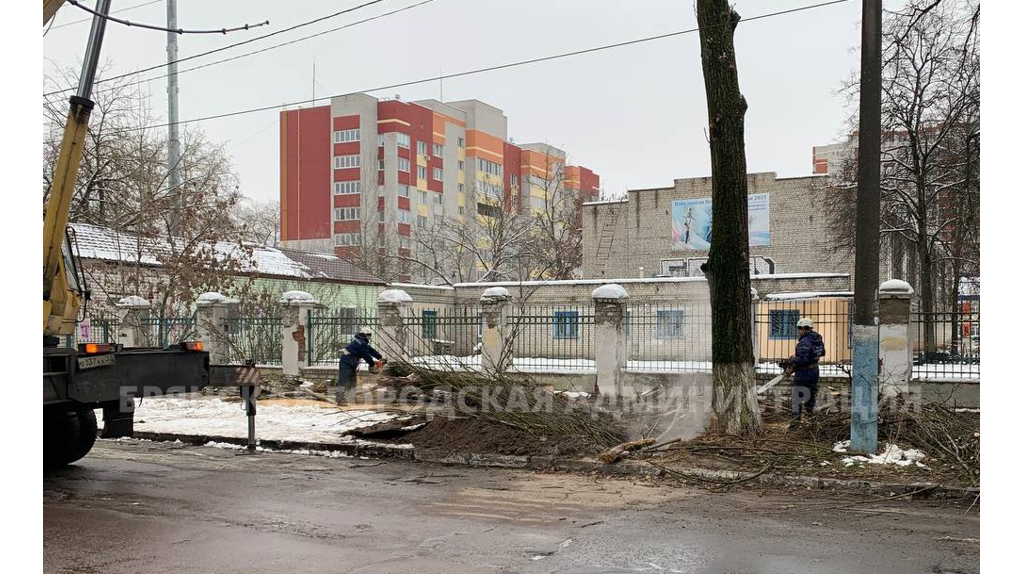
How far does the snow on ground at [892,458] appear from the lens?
9484mm

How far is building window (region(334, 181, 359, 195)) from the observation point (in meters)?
70.9

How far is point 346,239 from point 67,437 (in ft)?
186

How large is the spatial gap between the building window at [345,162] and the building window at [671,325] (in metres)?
Answer: 56.3

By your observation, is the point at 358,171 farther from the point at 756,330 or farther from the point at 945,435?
the point at 945,435

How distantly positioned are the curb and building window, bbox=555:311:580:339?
22.5 feet

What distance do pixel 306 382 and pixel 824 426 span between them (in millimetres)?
12131

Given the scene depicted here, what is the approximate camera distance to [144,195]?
30.3 metres

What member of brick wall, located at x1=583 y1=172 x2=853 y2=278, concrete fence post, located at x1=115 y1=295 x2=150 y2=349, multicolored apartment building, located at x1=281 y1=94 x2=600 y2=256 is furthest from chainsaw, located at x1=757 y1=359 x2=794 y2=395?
multicolored apartment building, located at x1=281 y1=94 x2=600 y2=256

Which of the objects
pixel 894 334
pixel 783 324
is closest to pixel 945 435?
pixel 894 334

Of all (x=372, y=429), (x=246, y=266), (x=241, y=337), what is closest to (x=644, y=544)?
(x=372, y=429)

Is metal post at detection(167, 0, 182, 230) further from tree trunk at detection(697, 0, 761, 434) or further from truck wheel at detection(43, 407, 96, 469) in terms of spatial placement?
tree trunk at detection(697, 0, 761, 434)

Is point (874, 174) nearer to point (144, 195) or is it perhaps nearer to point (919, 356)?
point (919, 356)

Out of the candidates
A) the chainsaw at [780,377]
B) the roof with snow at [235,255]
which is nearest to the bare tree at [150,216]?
the roof with snow at [235,255]

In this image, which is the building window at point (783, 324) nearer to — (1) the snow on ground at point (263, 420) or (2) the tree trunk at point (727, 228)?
(2) the tree trunk at point (727, 228)
